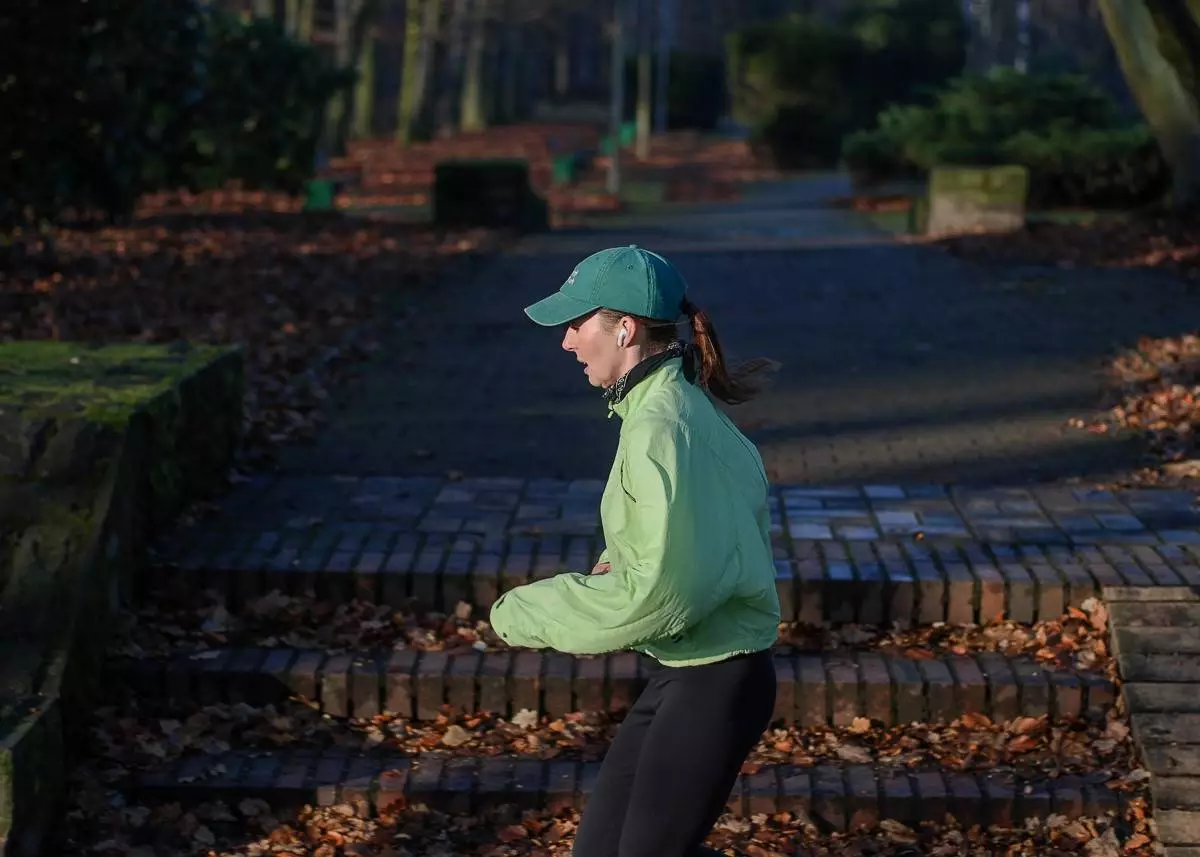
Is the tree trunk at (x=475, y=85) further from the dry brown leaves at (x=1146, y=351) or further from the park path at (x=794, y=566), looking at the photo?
the park path at (x=794, y=566)

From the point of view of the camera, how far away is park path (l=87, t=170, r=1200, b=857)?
5117 mm

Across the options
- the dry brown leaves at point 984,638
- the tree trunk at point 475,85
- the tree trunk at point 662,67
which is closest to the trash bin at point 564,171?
the tree trunk at point 662,67

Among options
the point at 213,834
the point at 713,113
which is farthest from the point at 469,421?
the point at 713,113

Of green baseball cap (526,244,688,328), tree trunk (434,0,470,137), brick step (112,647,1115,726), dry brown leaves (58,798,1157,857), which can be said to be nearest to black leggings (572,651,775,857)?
green baseball cap (526,244,688,328)

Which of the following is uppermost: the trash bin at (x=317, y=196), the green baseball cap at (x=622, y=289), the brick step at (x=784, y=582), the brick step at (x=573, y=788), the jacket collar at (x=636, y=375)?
the green baseball cap at (x=622, y=289)

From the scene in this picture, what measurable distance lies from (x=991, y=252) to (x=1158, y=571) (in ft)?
38.3

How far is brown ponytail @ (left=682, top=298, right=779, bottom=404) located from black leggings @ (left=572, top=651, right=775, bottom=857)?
53 centimetres

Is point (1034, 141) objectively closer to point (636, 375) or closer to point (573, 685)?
point (573, 685)

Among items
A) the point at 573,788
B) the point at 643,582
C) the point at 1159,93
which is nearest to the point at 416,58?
the point at 1159,93

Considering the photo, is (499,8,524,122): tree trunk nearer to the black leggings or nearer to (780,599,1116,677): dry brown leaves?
(780,599,1116,677): dry brown leaves

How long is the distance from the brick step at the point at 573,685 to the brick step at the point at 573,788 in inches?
11.6

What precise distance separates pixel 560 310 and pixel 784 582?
98.4 inches

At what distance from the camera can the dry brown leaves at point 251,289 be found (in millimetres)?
10453

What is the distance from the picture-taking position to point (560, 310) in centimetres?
358
